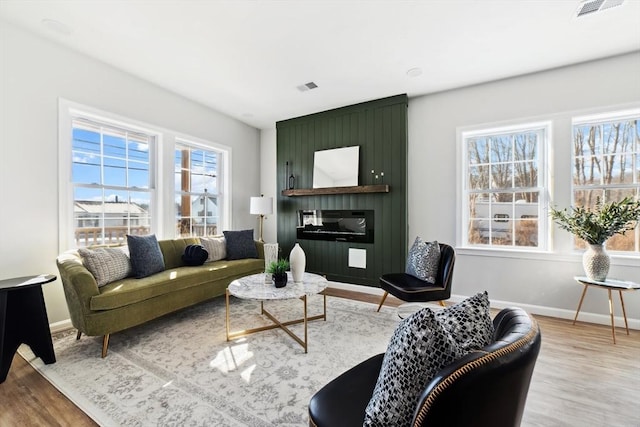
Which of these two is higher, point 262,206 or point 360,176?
point 360,176

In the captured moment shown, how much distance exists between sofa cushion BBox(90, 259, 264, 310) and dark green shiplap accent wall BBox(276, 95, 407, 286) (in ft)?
4.08

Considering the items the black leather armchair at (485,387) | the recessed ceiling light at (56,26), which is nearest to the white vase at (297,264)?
the black leather armchair at (485,387)

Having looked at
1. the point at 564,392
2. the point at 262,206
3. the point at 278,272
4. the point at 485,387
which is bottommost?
the point at 564,392

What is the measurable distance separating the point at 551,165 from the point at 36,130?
5404 millimetres

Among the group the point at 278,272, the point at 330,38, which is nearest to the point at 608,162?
the point at 330,38

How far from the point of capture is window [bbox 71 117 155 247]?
3.08 m

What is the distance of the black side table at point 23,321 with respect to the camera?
6.33 ft

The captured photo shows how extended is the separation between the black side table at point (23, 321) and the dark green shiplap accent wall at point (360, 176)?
3222mm

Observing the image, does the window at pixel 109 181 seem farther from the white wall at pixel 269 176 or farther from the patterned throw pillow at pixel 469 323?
the patterned throw pillow at pixel 469 323

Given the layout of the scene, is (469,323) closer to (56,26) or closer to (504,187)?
(504,187)

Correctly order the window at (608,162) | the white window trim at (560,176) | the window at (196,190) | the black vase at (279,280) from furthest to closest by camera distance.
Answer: the window at (196,190) < the white window trim at (560,176) < the window at (608,162) < the black vase at (279,280)

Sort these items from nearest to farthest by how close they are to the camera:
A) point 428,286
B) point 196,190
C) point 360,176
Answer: point 428,286 < point 360,176 < point 196,190

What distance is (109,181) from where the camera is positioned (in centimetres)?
333

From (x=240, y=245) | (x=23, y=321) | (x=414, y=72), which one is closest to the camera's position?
(x=23, y=321)
